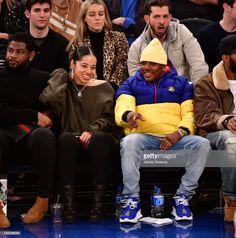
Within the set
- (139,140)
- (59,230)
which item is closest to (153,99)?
(139,140)

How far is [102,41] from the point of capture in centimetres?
632

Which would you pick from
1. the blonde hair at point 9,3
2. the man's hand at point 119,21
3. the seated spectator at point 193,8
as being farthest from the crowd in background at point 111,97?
the seated spectator at point 193,8

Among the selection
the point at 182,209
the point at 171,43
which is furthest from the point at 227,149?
the point at 171,43

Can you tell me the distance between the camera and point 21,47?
18.9 feet

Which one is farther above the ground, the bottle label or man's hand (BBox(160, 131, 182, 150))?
man's hand (BBox(160, 131, 182, 150))

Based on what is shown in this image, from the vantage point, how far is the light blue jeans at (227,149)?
543 cm

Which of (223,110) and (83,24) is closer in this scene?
(223,110)

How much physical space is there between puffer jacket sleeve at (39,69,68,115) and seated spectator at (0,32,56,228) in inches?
3.3

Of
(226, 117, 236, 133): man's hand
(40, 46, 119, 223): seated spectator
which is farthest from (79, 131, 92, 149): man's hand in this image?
(226, 117, 236, 133): man's hand

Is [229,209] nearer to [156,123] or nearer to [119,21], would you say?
[156,123]

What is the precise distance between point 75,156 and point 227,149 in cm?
111

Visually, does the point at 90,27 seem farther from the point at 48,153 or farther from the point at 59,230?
the point at 59,230

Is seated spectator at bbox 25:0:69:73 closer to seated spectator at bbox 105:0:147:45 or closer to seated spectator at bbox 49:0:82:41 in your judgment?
seated spectator at bbox 49:0:82:41

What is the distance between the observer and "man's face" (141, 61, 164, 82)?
5688 mm
